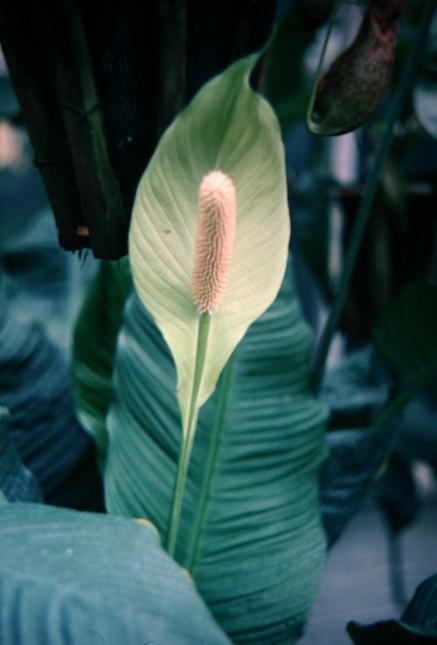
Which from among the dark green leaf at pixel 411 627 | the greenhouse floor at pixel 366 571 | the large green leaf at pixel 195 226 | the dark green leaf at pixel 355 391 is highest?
the large green leaf at pixel 195 226

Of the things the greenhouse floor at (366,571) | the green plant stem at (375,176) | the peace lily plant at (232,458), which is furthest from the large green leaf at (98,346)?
the greenhouse floor at (366,571)

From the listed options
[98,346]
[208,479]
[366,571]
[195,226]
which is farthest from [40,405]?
[366,571]

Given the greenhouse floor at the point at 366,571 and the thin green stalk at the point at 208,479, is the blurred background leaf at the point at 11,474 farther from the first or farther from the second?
the greenhouse floor at the point at 366,571

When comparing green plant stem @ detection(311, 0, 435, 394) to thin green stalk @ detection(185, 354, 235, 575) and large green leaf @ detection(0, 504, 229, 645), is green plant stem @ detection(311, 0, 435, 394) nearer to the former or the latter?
thin green stalk @ detection(185, 354, 235, 575)

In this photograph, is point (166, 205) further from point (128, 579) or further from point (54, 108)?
A: point (128, 579)

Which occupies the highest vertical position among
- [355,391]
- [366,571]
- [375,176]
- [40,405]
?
[375,176]

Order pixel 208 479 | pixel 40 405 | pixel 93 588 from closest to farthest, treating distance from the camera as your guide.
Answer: pixel 93 588 → pixel 208 479 → pixel 40 405

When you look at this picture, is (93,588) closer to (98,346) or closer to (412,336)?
(98,346)
